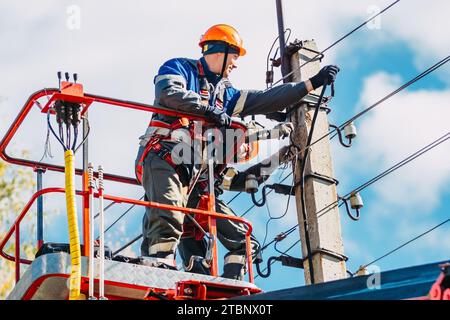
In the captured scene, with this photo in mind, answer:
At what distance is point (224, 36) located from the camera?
12.0m

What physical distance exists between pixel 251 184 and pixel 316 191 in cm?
64

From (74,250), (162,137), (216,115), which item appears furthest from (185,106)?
(74,250)

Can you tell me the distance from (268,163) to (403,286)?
4.73m

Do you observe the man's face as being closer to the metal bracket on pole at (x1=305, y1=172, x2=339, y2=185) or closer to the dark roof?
the metal bracket on pole at (x1=305, y1=172, x2=339, y2=185)

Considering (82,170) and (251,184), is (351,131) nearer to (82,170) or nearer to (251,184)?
(251,184)

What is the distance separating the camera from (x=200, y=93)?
11453 mm

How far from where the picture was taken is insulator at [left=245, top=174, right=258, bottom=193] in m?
11.4

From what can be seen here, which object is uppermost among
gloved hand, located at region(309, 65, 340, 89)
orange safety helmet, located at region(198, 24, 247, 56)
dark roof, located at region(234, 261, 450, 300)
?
orange safety helmet, located at region(198, 24, 247, 56)

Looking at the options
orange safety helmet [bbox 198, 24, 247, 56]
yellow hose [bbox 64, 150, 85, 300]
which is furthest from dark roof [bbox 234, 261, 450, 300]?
orange safety helmet [bbox 198, 24, 247, 56]

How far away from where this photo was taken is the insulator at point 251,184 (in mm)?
11438

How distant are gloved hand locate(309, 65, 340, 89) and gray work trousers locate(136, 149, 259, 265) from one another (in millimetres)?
1549

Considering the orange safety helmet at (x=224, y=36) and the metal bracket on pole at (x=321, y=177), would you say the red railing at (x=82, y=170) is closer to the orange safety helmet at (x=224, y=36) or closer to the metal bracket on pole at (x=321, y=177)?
the metal bracket on pole at (x=321, y=177)

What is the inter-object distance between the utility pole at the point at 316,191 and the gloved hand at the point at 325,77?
29cm
